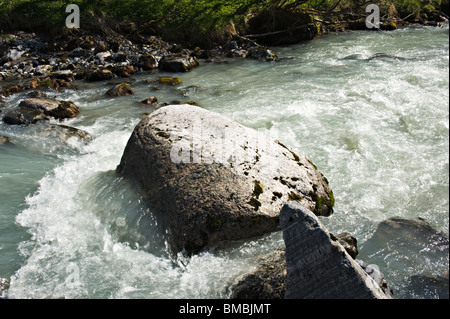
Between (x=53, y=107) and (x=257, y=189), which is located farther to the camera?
(x=53, y=107)

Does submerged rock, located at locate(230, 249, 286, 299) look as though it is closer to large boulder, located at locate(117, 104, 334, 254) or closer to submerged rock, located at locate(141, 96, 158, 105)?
large boulder, located at locate(117, 104, 334, 254)

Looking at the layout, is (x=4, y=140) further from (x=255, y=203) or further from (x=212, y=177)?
(x=255, y=203)

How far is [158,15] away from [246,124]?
49.6 feet

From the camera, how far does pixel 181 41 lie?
2188 centimetres

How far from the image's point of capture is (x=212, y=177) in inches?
238

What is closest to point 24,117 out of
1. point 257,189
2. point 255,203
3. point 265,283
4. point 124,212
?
point 124,212

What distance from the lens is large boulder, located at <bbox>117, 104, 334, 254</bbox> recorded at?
18.5ft

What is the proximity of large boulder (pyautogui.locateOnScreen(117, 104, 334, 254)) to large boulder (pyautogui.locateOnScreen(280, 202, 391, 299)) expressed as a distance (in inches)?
68.6

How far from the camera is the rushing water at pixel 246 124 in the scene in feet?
17.3

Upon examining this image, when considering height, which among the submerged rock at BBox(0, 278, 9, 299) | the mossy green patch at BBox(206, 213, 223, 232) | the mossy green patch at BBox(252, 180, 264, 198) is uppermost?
the mossy green patch at BBox(252, 180, 264, 198)

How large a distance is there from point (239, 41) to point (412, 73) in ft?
33.3

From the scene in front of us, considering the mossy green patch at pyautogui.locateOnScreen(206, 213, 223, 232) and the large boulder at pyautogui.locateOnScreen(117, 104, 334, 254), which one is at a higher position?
the large boulder at pyautogui.locateOnScreen(117, 104, 334, 254)

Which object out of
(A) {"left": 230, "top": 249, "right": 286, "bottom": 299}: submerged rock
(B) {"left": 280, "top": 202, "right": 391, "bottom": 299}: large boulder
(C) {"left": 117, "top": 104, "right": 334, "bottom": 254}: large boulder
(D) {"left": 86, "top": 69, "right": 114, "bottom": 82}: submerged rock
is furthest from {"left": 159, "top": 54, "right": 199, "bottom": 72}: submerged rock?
(B) {"left": 280, "top": 202, "right": 391, "bottom": 299}: large boulder
